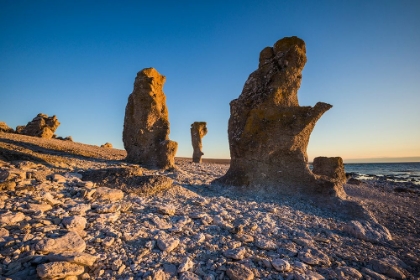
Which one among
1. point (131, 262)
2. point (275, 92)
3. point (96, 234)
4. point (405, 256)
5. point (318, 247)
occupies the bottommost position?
point (405, 256)

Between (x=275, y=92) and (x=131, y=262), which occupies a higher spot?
(x=275, y=92)

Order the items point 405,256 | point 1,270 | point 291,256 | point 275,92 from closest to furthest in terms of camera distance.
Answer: point 1,270 < point 291,256 < point 405,256 < point 275,92

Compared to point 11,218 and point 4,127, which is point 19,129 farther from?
point 11,218

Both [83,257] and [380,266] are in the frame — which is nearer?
[83,257]

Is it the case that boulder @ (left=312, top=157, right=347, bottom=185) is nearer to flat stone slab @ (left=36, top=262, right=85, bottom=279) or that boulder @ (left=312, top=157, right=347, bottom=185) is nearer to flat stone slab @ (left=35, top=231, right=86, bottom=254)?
flat stone slab @ (left=35, top=231, right=86, bottom=254)

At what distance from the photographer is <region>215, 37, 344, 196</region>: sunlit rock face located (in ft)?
29.2

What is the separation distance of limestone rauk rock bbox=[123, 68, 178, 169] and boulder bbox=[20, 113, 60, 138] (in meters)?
16.9

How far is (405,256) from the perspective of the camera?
4926mm

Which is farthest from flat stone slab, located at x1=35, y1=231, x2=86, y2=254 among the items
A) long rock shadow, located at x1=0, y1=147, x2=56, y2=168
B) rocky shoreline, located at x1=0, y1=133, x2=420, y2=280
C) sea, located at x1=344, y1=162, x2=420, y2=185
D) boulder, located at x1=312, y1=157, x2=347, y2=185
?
sea, located at x1=344, y1=162, x2=420, y2=185

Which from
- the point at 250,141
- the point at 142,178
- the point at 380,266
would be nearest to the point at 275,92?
the point at 250,141

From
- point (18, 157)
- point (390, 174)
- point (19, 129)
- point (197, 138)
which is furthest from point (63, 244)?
point (390, 174)

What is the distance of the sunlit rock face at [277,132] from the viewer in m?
8.91

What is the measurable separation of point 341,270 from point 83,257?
3937mm

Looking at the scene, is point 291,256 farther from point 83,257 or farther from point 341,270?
point 83,257
